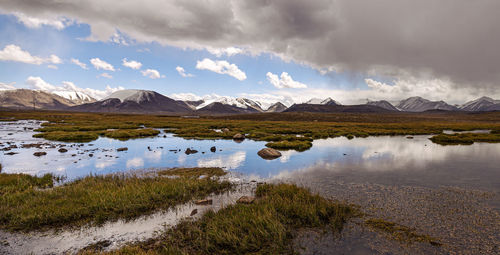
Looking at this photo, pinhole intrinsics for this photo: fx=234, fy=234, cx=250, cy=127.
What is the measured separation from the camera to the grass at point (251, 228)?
29.3 feet

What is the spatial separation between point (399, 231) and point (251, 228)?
6.55 metres

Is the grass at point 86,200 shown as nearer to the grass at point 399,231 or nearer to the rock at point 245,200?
the rock at point 245,200

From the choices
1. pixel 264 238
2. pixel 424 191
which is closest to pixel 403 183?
pixel 424 191

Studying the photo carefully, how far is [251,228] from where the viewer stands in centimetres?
977

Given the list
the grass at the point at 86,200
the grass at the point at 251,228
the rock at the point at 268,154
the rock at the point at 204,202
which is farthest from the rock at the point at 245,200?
the rock at the point at 268,154

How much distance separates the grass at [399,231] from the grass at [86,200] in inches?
369

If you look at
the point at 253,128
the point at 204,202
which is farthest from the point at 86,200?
the point at 253,128

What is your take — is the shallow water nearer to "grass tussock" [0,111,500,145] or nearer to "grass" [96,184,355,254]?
"grass" [96,184,355,254]

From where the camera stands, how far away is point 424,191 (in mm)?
15836

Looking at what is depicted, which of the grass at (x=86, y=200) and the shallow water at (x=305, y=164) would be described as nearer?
the grass at (x=86, y=200)

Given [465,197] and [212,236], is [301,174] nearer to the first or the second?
[465,197]

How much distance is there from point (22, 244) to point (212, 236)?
299 inches

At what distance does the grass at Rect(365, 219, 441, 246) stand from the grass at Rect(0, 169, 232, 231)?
30.7 ft

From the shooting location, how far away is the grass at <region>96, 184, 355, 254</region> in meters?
8.93
